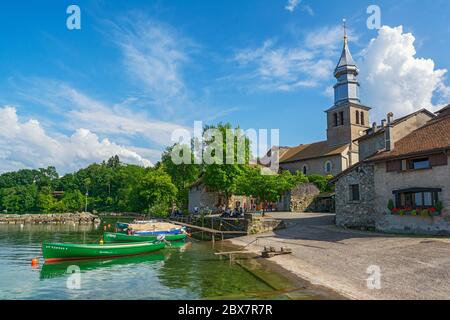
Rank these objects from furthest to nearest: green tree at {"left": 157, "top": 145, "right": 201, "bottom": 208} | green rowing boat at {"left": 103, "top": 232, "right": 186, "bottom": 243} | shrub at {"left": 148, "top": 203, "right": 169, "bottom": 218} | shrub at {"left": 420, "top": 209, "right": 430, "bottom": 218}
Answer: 1. green tree at {"left": 157, "top": 145, "right": 201, "bottom": 208}
2. shrub at {"left": 148, "top": 203, "right": 169, "bottom": 218}
3. green rowing boat at {"left": 103, "top": 232, "right": 186, "bottom": 243}
4. shrub at {"left": 420, "top": 209, "right": 430, "bottom": 218}

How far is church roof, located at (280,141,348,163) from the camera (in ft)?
204

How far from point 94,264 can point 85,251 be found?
1.49m

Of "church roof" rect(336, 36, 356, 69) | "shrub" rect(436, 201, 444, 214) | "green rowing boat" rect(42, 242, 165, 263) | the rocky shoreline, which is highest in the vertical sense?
"church roof" rect(336, 36, 356, 69)

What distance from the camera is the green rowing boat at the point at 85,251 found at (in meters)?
24.9

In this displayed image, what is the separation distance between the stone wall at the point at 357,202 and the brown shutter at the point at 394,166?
2.14m

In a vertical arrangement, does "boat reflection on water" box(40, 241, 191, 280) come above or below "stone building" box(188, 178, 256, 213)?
below

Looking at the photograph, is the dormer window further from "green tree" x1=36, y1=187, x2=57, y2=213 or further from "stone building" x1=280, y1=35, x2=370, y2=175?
"green tree" x1=36, y1=187, x2=57, y2=213

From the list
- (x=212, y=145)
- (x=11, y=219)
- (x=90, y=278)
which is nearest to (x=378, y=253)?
(x=90, y=278)

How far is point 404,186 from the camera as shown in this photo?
1008 inches

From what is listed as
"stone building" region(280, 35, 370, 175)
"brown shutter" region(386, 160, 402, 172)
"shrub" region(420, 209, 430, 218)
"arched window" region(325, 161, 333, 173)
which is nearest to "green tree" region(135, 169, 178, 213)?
"stone building" region(280, 35, 370, 175)

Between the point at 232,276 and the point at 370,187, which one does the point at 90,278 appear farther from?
the point at 370,187

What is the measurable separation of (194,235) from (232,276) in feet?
94.4

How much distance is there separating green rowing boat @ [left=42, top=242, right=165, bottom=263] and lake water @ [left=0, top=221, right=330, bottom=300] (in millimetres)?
585

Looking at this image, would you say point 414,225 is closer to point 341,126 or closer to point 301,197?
point 301,197
